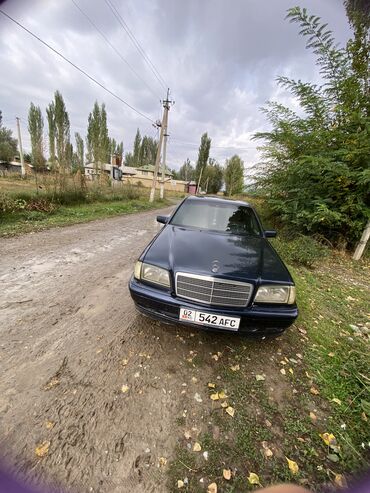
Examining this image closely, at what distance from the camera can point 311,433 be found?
1.59 m

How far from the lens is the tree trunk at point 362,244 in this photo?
211 inches

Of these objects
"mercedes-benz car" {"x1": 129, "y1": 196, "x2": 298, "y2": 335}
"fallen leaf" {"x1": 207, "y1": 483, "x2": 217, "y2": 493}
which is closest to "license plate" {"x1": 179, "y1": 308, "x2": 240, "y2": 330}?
"mercedes-benz car" {"x1": 129, "y1": 196, "x2": 298, "y2": 335}

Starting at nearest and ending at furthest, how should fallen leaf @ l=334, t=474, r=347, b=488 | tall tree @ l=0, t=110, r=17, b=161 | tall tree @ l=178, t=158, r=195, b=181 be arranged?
fallen leaf @ l=334, t=474, r=347, b=488, tall tree @ l=0, t=110, r=17, b=161, tall tree @ l=178, t=158, r=195, b=181

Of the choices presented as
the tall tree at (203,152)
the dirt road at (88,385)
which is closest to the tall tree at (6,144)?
the tall tree at (203,152)

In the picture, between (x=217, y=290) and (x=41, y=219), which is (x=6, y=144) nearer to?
(x=41, y=219)

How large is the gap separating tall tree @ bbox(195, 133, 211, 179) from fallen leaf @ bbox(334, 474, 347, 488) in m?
49.5

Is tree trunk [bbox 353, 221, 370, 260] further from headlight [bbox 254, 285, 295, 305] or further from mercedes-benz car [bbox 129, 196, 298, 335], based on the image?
headlight [bbox 254, 285, 295, 305]

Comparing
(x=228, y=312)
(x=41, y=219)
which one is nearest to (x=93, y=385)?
(x=228, y=312)

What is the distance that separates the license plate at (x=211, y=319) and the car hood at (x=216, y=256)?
356mm

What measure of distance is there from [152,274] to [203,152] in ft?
162

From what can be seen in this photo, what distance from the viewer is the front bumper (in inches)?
73.9

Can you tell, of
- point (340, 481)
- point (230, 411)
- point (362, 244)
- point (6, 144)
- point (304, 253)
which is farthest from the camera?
point (6, 144)

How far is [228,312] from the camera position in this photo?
186 cm

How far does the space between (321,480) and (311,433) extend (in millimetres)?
275
